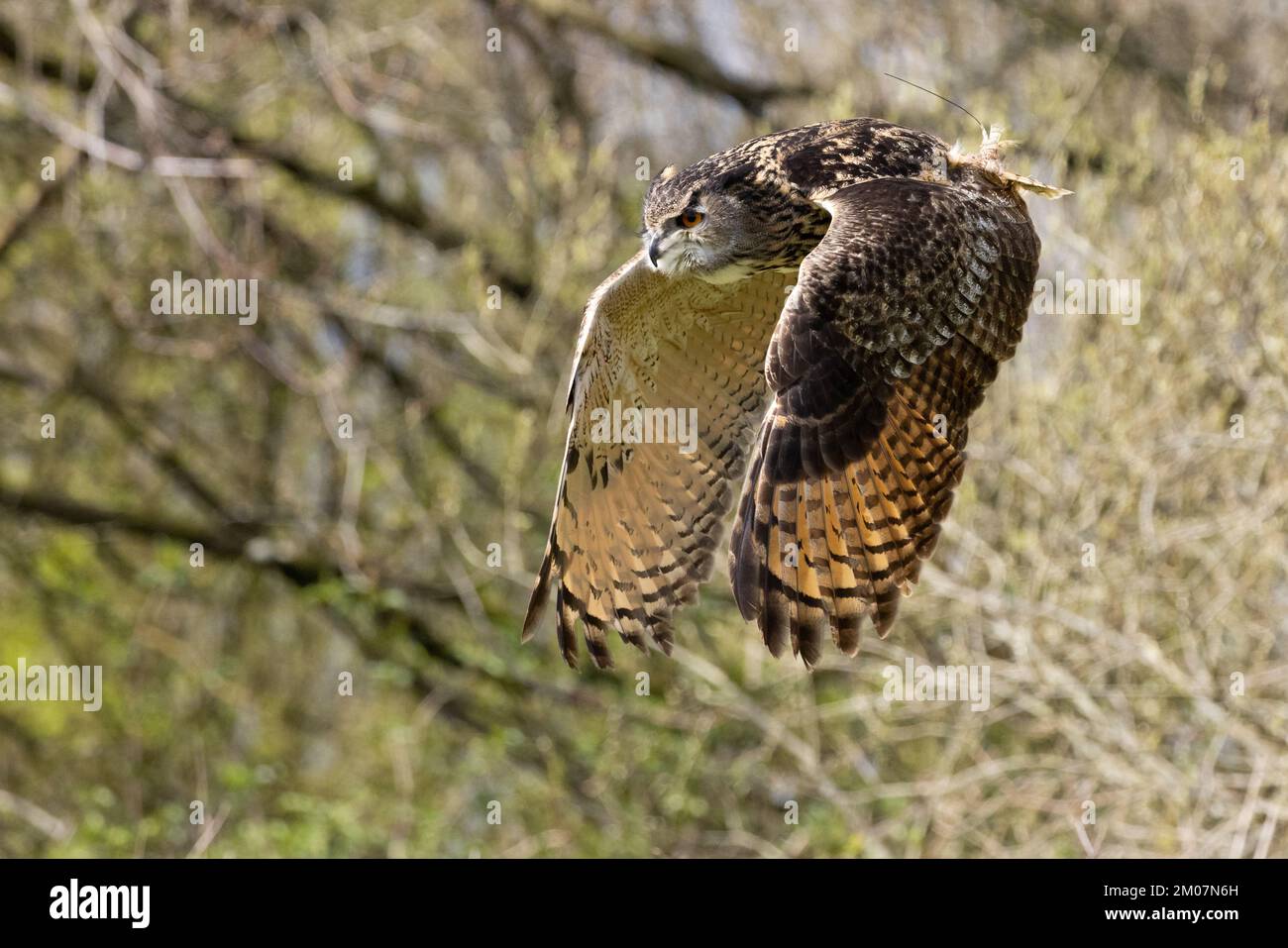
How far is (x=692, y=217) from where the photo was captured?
4.39 m

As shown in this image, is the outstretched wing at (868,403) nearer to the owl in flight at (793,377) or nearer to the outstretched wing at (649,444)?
the owl in flight at (793,377)

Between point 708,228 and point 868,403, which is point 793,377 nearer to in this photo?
point 868,403

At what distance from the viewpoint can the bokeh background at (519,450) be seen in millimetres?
6367

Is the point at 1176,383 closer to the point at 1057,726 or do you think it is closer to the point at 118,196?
the point at 1057,726

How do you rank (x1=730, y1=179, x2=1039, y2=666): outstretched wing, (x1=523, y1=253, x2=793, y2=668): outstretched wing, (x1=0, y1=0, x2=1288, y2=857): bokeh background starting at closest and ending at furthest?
(x1=730, y1=179, x2=1039, y2=666): outstretched wing → (x1=523, y1=253, x2=793, y2=668): outstretched wing → (x1=0, y1=0, x2=1288, y2=857): bokeh background

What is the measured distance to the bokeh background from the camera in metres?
Result: 6.37

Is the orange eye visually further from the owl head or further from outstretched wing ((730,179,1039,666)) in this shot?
outstretched wing ((730,179,1039,666))

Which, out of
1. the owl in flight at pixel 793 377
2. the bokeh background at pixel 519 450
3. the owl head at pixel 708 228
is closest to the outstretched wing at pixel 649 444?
the owl in flight at pixel 793 377

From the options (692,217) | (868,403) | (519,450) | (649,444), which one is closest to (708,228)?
(692,217)

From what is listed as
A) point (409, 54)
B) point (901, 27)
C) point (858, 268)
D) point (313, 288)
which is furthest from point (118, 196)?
point (858, 268)

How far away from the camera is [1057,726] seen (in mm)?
6660

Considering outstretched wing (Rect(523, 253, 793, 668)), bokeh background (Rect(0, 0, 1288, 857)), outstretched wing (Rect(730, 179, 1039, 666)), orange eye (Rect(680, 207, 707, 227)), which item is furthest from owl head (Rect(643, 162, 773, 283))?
bokeh background (Rect(0, 0, 1288, 857))

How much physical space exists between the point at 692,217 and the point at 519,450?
3.04 meters

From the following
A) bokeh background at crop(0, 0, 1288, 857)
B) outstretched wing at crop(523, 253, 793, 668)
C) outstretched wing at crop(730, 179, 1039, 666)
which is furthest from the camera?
bokeh background at crop(0, 0, 1288, 857)
